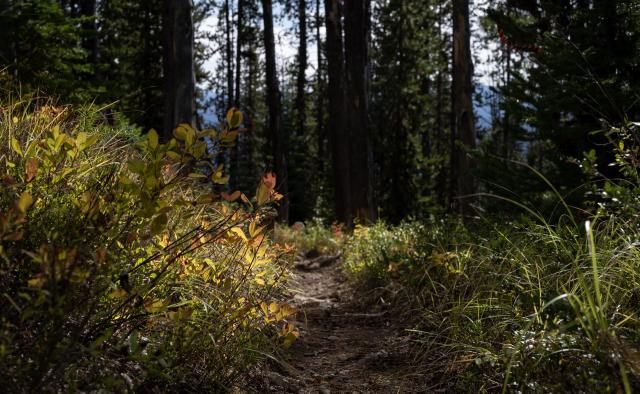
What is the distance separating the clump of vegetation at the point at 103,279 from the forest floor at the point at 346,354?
15.1 inches

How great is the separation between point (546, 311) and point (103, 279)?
1.95 m

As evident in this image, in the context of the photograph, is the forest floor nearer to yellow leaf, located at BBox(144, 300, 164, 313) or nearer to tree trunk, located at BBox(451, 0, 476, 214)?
yellow leaf, located at BBox(144, 300, 164, 313)

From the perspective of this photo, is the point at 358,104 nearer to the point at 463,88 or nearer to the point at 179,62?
the point at 463,88

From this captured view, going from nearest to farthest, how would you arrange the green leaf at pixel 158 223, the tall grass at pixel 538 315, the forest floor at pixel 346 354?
the tall grass at pixel 538 315 → the green leaf at pixel 158 223 → the forest floor at pixel 346 354

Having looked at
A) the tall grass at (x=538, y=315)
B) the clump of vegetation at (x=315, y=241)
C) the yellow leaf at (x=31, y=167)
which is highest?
the yellow leaf at (x=31, y=167)

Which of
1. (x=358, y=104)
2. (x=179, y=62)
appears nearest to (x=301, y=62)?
(x=358, y=104)

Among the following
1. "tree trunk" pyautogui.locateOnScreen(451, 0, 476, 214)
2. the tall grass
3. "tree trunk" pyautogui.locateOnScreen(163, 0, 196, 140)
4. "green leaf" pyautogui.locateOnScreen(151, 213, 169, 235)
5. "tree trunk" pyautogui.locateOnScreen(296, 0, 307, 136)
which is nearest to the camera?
the tall grass

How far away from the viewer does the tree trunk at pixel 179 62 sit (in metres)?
6.50

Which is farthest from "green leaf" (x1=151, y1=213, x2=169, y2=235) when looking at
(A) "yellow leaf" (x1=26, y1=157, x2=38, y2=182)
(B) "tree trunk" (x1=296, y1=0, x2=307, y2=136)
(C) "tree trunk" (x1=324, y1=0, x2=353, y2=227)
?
(B) "tree trunk" (x1=296, y1=0, x2=307, y2=136)

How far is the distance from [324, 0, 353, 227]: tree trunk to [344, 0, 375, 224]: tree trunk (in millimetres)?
461

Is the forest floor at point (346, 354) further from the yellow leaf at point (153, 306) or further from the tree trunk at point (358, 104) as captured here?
the tree trunk at point (358, 104)

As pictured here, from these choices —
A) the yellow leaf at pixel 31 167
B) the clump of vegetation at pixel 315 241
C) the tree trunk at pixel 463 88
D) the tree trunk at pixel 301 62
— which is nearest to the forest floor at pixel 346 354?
the yellow leaf at pixel 31 167

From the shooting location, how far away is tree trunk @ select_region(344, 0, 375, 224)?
36.0ft

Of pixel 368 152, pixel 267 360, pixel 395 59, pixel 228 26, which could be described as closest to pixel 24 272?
pixel 267 360
